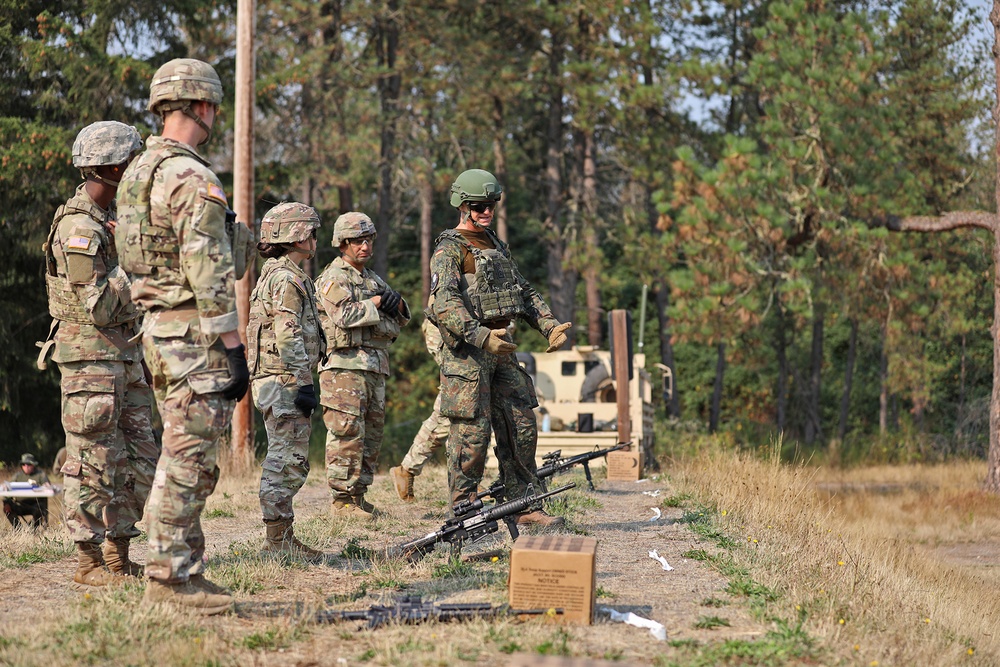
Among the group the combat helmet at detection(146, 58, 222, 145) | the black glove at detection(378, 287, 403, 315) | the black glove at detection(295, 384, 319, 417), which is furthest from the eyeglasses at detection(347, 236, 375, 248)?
the combat helmet at detection(146, 58, 222, 145)

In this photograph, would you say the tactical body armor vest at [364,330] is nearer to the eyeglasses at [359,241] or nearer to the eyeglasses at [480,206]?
the eyeglasses at [359,241]

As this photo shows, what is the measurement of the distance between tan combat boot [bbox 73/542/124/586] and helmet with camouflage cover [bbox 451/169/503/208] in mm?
2902

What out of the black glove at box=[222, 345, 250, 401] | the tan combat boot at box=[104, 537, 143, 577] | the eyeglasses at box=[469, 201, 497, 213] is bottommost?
the tan combat boot at box=[104, 537, 143, 577]

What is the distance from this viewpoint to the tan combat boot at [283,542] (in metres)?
6.58

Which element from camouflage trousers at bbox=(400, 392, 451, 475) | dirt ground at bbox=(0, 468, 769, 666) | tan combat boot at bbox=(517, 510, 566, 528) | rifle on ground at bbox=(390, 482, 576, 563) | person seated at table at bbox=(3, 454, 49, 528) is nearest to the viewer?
dirt ground at bbox=(0, 468, 769, 666)

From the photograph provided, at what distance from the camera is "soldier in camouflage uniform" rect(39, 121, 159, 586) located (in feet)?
Result: 18.8

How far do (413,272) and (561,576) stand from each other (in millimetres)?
28596

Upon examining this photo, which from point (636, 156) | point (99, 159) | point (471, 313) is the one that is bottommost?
point (471, 313)

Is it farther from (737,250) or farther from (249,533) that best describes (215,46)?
(249,533)

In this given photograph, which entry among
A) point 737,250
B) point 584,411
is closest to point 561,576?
point 584,411

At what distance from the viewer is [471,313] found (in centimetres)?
718

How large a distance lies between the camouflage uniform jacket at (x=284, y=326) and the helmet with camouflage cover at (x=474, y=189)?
1072 millimetres

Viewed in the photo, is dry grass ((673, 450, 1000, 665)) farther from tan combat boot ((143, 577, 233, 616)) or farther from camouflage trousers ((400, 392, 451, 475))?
tan combat boot ((143, 577, 233, 616))

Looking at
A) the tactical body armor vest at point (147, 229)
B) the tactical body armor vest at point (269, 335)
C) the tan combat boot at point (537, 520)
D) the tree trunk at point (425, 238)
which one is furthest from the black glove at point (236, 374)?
the tree trunk at point (425, 238)
